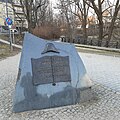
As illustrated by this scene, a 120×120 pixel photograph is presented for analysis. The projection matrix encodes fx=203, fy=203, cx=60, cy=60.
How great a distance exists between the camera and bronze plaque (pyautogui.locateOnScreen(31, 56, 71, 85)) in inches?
187

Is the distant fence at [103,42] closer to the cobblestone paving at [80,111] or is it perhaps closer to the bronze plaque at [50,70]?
the cobblestone paving at [80,111]

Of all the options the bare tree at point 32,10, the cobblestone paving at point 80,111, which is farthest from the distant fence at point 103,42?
the cobblestone paving at point 80,111

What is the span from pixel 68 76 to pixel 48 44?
36.7 inches

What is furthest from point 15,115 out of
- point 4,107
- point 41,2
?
point 41,2

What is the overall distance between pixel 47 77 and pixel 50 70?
0.19 meters

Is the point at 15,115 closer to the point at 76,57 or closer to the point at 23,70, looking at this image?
the point at 23,70

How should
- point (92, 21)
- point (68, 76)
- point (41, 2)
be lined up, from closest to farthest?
point (68, 76) < point (92, 21) < point (41, 2)

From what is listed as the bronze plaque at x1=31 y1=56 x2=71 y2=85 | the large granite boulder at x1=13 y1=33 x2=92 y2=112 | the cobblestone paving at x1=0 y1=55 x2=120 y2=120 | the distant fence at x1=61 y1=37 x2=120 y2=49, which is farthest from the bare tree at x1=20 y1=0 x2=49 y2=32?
the cobblestone paving at x1=0 y1=55 x2=120 y2=120

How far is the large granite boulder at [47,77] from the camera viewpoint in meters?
4.57

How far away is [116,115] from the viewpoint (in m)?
4.15

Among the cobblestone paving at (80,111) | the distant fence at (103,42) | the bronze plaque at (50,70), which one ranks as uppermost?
the bronze plaque at (50,70)

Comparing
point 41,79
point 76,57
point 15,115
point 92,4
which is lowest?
point 15,115

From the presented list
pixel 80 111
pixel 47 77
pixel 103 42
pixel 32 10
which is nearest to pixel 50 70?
pixel 47 77

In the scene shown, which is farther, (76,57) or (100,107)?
(76,57)
